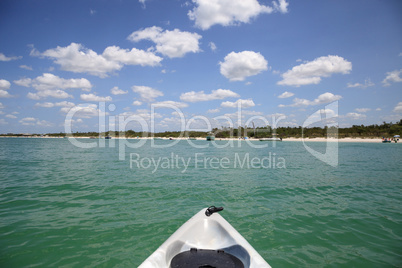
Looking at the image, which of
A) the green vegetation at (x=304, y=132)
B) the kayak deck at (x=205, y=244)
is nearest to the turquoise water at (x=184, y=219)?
the kayak deck at (x=205, y=244)

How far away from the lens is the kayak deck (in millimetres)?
3632

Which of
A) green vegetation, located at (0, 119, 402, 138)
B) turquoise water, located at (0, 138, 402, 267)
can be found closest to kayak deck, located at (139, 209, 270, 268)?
turquoise water, located at (0, 138, 402, 267)

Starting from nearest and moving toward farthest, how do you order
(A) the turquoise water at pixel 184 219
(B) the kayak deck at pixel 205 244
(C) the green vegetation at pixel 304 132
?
(B) the kayak deck at pixel 205 244
(A) the turquoise water at pixel 184 219
(C) the green vegetation at pixel 304 132

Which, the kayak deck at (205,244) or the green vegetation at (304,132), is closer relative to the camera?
the kayak deck at (205,244)

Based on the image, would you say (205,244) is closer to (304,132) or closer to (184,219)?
(184,219)

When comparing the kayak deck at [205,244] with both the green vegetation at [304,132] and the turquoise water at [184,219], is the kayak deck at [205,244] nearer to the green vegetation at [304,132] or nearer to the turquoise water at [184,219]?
the turquoise water at [184,219]

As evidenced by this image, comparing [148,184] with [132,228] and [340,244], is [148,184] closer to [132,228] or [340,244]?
[132,228]

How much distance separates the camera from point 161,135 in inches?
7485

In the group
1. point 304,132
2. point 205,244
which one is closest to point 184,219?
point 205,244

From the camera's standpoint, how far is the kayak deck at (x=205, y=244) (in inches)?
143

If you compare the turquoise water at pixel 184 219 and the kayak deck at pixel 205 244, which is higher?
the kayak deck at pixel 205 244

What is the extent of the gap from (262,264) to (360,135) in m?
140

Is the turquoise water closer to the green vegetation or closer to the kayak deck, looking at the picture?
the kayak deck

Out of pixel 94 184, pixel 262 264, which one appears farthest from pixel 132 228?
pixel 94 184
